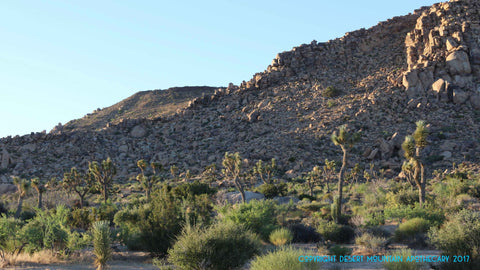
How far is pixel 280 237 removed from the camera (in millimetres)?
18250

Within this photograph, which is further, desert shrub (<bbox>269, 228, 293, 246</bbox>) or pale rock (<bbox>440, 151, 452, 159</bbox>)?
pale rock (<bbox>440, 151, 452, 159</bbox>)

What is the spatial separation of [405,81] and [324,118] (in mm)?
11772

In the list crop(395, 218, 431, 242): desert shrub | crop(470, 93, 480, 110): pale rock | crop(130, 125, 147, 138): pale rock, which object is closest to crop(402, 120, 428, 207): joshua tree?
crop(395, 218, 431, 242): desert shrub

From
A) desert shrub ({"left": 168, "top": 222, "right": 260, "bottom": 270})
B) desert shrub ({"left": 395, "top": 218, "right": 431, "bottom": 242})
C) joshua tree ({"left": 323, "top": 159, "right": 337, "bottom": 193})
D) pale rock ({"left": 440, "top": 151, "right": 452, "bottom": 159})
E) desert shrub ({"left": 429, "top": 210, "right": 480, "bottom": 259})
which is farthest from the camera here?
pale rock ({"left": 440, "top": 151, "right": 452, "bottom": 159})

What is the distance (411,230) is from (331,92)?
4424cm

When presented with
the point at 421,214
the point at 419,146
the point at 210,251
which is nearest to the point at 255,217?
the point at 421,214

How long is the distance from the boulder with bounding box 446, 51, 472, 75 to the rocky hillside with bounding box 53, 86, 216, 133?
158 feet

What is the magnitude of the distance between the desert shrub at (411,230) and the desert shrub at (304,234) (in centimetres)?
370

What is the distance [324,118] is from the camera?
56.0 meters

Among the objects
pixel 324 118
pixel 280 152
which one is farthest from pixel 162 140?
pixel 324 118

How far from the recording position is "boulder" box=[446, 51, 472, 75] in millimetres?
54147

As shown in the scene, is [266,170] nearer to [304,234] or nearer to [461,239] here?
[304,234]

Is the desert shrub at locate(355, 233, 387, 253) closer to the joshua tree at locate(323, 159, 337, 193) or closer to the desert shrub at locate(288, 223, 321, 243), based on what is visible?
the desert shrub at locate(288, 223, 321, 243)

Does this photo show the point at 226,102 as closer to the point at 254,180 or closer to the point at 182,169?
the point at 182,169
